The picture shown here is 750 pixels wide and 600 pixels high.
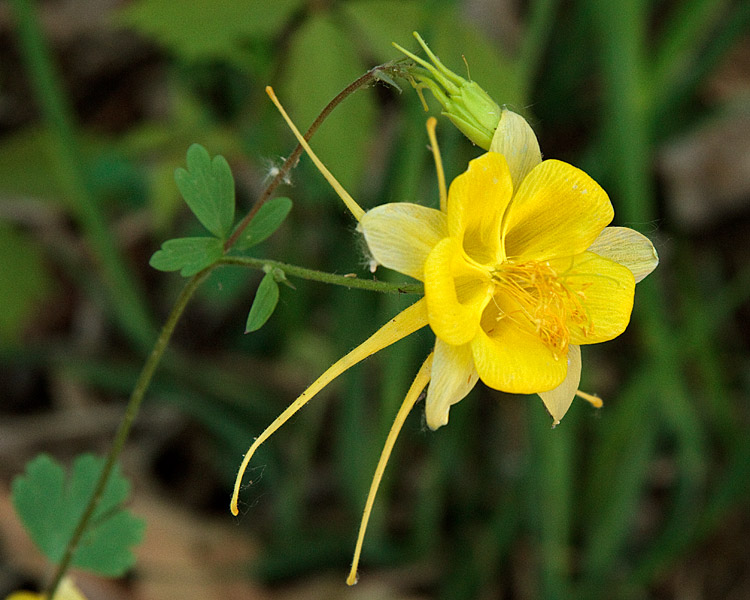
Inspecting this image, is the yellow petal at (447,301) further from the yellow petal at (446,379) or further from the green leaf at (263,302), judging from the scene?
the green leaf at (263,302)

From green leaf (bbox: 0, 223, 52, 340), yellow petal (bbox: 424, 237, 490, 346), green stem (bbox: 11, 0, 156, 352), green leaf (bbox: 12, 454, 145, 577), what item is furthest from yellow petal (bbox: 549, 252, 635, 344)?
green leaf (bbox: 0, 223, 52, 340)

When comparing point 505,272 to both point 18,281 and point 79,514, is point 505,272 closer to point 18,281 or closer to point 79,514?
point 79,514

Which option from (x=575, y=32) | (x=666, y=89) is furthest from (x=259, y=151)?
(x=666, y=89)

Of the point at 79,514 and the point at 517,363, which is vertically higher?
the point at 517,363

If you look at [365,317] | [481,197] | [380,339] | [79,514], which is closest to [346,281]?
[380,339]

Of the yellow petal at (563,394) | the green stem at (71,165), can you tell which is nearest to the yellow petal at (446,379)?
the yellow petal at (563,394)

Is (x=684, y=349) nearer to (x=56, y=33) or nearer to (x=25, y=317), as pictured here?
(x=25, y=317)
